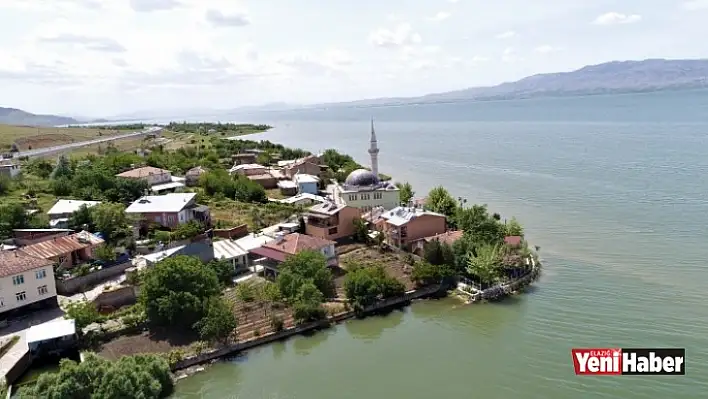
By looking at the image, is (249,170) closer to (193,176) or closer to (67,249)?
(193,176)

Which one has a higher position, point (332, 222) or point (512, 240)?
point (332, 222)

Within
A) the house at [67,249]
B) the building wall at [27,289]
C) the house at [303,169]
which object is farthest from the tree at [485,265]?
the house at [303,169]

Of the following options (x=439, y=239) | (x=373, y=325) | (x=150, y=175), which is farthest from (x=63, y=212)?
(x=439, y=239)

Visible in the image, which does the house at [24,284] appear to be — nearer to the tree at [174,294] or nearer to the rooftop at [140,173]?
the tree at [174,294]

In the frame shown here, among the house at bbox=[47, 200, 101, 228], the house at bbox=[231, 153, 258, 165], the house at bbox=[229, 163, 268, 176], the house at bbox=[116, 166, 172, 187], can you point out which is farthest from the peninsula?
the house at bbox=[231, 153, 258, 165]

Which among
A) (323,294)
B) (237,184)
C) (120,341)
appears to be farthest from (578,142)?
(120,341)
